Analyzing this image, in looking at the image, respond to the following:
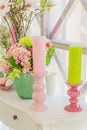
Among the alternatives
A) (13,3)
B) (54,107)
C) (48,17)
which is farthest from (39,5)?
(54,107)

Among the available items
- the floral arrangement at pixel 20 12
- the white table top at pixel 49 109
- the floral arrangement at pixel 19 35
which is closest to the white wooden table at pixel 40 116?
the white table top at pixel 49 109

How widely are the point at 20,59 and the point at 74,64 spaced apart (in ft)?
0.96

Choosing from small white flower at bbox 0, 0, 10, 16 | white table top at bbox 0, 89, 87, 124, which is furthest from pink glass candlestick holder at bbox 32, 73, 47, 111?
small white flower at bbox 0, 0, 10, 16

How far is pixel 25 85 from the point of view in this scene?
1.62m

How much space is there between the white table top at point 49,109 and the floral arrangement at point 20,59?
164mm

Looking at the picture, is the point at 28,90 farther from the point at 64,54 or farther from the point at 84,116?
the point at 64,54

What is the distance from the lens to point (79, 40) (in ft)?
6.77

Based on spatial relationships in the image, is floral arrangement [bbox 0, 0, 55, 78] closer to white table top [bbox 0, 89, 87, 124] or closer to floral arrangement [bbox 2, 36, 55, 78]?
floral arrangement [bbox 2, 36, 55, 78]

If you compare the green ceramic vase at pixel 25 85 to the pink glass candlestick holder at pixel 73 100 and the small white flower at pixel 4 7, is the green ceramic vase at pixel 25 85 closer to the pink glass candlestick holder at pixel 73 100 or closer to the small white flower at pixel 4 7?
the pink glass candlestick holder at pixel 73 100

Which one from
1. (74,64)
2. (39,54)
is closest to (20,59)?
(39,54)

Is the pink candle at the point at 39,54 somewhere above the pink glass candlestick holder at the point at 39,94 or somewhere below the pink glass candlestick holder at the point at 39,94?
above

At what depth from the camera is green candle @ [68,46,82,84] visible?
139 centimetres

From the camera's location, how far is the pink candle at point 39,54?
1410 mm

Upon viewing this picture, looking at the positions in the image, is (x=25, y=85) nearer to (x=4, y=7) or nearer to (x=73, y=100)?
(x=73, y=100)
